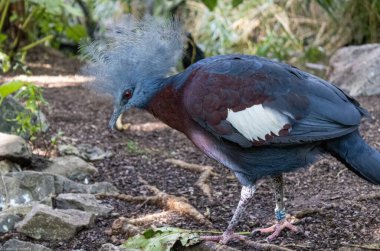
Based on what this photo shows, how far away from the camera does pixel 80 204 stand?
4258 mm

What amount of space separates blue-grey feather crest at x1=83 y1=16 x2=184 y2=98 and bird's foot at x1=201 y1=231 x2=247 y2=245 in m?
0.95

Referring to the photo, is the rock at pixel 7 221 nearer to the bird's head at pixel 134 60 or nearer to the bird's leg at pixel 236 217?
the bird's head at pixel 134 60

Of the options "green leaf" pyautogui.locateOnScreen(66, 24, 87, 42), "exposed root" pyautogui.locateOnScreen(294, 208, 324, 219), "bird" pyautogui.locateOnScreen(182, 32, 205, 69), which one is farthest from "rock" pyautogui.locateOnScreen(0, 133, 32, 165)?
"green leaf" pyautogui.locateOnScreen(66, 24, 87, 42)

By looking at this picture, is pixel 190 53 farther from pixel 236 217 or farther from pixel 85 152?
pixel 236 217

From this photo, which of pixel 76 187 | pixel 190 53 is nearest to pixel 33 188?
pixel 76 187

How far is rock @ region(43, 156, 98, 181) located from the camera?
5.04 metres

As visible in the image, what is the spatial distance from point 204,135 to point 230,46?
8219 mm

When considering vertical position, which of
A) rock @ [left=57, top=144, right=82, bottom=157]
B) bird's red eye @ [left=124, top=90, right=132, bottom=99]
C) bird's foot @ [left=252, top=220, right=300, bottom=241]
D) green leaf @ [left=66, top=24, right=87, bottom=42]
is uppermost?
bird's red eye @ [left=124, top=90, right=132, bottom=99]

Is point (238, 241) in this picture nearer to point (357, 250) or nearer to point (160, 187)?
point (357, 250)

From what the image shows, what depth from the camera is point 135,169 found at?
539 centimetres

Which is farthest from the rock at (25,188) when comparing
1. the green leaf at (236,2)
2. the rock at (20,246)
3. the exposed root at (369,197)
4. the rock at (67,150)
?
the exposed root at (369,197)

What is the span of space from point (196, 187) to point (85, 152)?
3.91ft

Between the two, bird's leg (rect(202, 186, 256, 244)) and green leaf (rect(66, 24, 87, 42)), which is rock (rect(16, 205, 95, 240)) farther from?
green leaf (rect(66, 24, 87, 42))

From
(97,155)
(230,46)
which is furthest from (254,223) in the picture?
(230,46)
